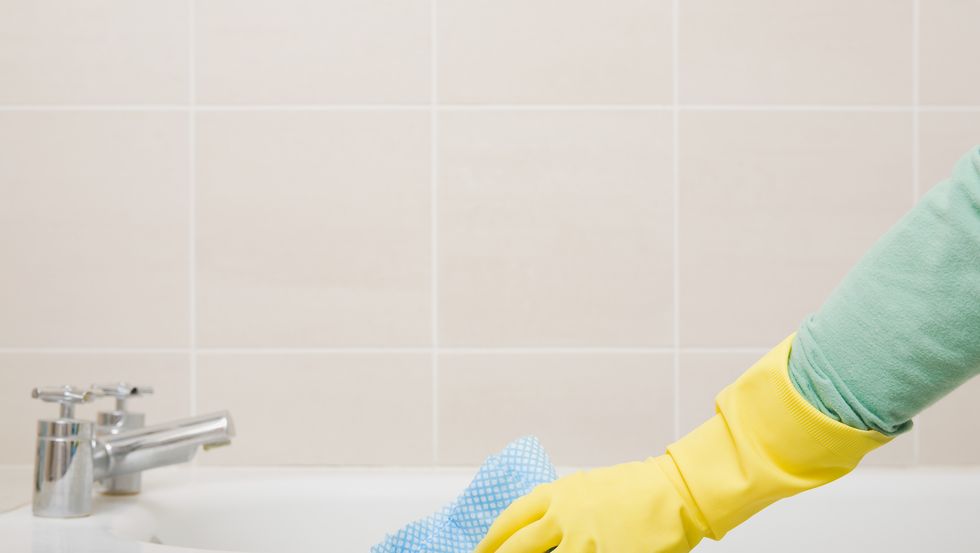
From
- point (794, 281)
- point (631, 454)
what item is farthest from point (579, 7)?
point (631, 454)

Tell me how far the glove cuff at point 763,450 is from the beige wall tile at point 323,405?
611 mm

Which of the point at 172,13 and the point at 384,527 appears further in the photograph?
the point at 172,13

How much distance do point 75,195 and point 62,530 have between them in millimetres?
510

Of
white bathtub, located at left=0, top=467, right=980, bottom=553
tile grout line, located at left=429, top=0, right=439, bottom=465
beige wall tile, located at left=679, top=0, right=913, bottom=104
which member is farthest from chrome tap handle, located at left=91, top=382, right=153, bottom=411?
beige wall tile, located at left=679, top=0, right=913, bottom=104

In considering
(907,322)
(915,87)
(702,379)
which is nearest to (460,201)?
(702,379)

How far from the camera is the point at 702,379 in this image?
125cm

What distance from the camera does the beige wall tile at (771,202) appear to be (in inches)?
49.5

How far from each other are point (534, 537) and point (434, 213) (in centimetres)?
66

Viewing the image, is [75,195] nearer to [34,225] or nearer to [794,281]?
[34,225]

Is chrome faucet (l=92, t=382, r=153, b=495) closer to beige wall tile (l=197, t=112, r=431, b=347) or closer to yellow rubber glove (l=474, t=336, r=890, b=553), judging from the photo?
beige wall tile (l=197, t=112, r=431, b=347)

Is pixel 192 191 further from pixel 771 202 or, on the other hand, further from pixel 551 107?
pixel 771 202

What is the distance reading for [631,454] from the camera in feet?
4.11

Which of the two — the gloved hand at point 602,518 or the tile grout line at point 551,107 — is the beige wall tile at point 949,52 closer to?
the tile grout line at point 551,107

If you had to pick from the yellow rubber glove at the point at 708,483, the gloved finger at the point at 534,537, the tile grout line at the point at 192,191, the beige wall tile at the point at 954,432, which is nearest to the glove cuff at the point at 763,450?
the yellow rubber glove at the point at 708,483
